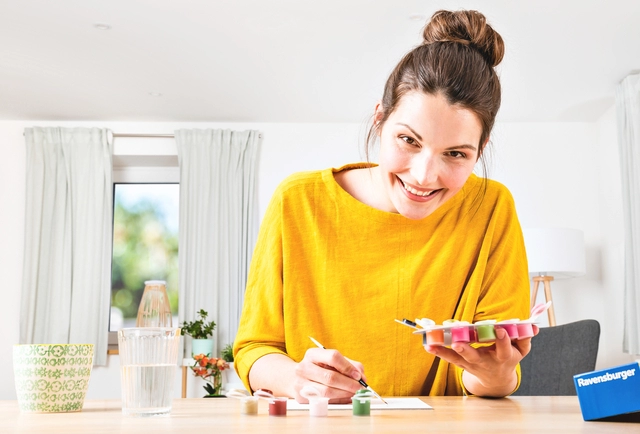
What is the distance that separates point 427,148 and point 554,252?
3640 mm

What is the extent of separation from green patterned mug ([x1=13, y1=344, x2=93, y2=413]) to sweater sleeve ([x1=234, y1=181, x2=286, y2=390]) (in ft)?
1.29

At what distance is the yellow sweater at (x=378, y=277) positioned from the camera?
4.27 feet

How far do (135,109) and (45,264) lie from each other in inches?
51.3

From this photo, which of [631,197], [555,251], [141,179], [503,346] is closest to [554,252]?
[555,251]

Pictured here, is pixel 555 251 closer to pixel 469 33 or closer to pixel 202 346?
pixel 202 346

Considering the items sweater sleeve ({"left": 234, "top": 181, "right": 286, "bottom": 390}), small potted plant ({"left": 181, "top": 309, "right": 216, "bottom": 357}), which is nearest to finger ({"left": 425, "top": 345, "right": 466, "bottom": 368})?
sweater sleeve ({"left": 234, "top": 181, "right": 286, "bottom": 390})

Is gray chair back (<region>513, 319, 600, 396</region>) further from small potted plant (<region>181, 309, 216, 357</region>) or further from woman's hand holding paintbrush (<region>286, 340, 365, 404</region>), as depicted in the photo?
small potted plant (<region>181, 309, 216, 357</region>)

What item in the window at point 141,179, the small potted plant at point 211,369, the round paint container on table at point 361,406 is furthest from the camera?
the window at point 141,179

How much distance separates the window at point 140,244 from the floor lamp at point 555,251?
2635 mm

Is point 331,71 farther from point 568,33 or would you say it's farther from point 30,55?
point 30,55

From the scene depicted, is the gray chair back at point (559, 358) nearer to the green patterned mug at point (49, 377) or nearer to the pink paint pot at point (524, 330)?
the pink paint pot at point (524, 330)

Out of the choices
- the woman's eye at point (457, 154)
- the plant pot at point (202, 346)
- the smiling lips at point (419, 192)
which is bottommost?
the plant pot at point (202, 346)

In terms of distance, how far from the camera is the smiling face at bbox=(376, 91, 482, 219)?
1147 millimetres

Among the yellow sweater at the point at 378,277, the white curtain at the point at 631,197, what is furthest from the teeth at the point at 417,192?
the white curtain at the point at 631,197
